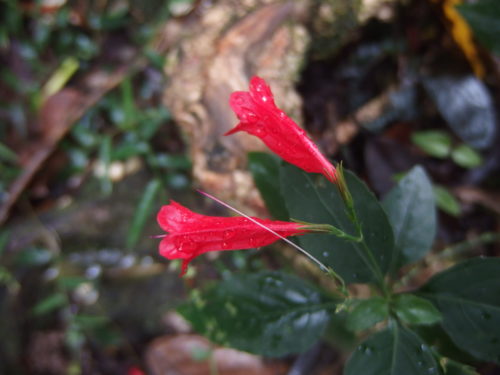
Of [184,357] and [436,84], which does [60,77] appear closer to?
[184,357]

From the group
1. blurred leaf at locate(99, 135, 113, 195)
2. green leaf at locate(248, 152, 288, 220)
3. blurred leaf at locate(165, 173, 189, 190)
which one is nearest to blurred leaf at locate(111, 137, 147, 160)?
blurred leaf at locate(99, 135, 113, 195)

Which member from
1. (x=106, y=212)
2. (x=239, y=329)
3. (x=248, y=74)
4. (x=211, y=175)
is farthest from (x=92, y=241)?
(x=239, y=329)

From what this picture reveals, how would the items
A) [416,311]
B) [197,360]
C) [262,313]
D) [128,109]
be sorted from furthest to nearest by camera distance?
[128,109] < [197,360] < [262,313] < [416,311]

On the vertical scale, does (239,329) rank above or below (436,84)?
below

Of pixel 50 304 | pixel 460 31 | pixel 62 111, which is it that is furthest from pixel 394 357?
pixel 62 111

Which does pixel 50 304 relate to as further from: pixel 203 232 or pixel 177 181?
pixel 203 232

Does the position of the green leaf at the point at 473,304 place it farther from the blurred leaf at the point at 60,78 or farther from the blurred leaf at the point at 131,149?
the blurred leaf at the point at 60,78
